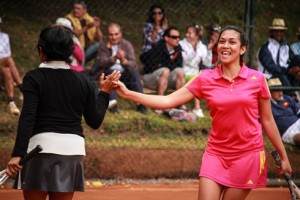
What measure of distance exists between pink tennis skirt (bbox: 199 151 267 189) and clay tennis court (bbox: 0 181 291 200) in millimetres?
3064

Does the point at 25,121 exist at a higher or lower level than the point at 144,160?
higher

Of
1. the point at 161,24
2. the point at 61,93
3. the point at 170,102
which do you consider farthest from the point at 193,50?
the point at 61,93

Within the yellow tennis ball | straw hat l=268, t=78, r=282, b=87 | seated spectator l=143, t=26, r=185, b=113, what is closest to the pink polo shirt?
the yellow tennis ball

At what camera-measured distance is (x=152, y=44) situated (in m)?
11.9

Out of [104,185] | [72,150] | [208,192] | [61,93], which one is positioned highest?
[61,93]

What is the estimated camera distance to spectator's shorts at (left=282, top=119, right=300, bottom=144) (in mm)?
10461

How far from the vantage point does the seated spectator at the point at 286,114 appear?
10.5 m

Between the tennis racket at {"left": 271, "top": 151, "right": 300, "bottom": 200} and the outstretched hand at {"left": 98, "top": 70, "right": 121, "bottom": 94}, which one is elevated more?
the outstretched hand at {"left": 98, "top": 70, "right": 121, "bottom": 94}

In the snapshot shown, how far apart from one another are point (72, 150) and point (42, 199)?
405 mm

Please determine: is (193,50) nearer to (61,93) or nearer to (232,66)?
(232,66)

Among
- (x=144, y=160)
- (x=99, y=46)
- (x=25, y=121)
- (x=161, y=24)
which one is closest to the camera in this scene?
(x=25, y=121)

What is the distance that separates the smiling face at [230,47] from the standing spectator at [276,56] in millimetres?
5425

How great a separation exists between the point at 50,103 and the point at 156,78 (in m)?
6.57

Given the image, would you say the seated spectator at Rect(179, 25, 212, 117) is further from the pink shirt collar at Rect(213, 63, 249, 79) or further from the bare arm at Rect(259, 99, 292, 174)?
the pink shirt collar at Rect(213, 63, 249, 79)
